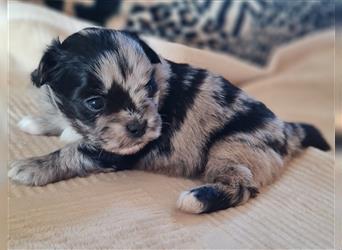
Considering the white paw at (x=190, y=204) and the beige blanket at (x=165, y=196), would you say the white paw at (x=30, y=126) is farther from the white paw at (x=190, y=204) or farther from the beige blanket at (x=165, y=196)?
the white paw at (x=190, y=204)

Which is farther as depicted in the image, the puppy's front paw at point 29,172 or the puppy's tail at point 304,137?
the puppy's tail at point 304,137

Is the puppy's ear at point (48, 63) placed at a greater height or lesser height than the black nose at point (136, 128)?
greater

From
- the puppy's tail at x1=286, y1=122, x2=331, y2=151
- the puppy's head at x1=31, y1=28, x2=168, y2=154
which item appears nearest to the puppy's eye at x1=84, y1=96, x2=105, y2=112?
the puppy's head at x1=31, y1=28, x2=168, y2=154

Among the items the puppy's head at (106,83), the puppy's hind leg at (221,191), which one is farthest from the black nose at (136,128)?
the puppy's hind leg at (221,191)

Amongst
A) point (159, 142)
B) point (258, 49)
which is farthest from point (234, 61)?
point (159, 142)

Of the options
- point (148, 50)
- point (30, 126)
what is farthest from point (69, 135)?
point (148, 50)

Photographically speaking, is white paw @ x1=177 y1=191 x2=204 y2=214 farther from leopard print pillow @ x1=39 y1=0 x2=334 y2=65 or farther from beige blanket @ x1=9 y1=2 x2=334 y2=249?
leopard print pillow @ x1=39 y1=0 x2=334 y2=65

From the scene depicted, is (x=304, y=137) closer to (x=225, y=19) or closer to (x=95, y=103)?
(x=225, y=19)
